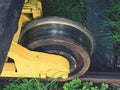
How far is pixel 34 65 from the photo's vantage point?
111 inches

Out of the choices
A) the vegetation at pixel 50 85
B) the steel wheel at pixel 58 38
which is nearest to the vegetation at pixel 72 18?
the vegetation at pixel 50 85

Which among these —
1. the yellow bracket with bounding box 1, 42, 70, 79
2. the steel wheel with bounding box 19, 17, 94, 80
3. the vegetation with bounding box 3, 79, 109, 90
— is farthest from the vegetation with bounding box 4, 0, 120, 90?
the steel wheel with bounding box 19, 17, 94, 80

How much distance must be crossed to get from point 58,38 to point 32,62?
308 mm

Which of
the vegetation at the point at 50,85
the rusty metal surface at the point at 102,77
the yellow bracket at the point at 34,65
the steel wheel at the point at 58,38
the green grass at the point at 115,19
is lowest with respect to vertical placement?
the vegetation at the point at 50,85

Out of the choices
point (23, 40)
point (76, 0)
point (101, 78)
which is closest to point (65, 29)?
point (23, 40)

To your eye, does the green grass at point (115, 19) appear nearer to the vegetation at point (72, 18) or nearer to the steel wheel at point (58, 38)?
the vegetation at point (72, 18)

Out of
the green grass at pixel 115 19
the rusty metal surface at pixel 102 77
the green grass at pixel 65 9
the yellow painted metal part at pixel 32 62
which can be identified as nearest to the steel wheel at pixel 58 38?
the yellow painted metal part at pixel 32 62

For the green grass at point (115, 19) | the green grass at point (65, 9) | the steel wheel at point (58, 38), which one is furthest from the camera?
the green grass at point (65, 9)

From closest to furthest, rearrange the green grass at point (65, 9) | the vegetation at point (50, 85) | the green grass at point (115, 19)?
the vegetation at point (50, 85)
the green grass at point (115, 19)
the green grass at point (65, 9)

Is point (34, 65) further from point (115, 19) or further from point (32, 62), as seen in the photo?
point (115, 19)

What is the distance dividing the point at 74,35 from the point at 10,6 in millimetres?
837

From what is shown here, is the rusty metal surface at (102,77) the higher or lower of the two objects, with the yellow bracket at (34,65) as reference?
lower

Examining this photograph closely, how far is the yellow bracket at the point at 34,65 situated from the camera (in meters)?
2.73

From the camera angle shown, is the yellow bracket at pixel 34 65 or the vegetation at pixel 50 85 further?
the vegetation at pixel 50 85
